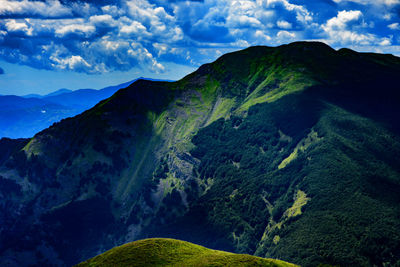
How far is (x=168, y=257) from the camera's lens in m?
113

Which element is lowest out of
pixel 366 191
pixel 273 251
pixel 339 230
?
pixel 273 251

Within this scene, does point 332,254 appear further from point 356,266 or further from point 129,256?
point 129,256

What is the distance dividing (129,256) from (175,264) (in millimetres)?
18272

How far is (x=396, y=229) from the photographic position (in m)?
154

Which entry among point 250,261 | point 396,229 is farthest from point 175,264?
point 396,229

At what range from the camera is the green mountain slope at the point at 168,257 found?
4131 inches

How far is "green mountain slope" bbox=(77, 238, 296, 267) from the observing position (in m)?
105

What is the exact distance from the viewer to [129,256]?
11269 cm

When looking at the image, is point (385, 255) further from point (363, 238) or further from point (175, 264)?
point (175, 264)

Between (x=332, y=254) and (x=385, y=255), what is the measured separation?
2480cm

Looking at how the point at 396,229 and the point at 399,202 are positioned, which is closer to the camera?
the point at 396,229

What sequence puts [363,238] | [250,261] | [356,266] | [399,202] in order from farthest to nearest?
[399,202] → [363,238] → [356,266] → [250,261]

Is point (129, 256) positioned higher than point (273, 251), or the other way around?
point (129, 256)

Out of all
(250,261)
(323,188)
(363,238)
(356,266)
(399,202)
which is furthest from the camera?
(323,188)
